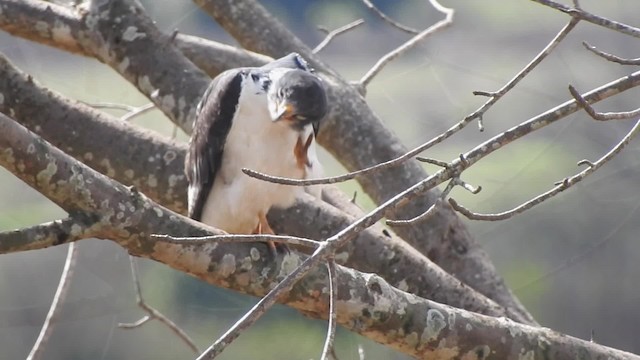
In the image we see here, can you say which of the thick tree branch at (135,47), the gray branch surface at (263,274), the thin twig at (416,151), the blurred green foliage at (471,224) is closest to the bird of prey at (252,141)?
the thick tree branch at (135,47)

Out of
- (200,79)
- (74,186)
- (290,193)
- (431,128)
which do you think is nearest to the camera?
(74,186)

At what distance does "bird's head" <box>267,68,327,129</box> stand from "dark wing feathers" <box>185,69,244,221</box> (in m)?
0.16

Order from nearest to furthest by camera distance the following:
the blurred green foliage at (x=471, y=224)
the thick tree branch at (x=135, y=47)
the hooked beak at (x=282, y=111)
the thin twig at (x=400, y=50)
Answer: the hooked beak at (x=282, y=111), the thick tree branch at (x=135, y=47), the thin twig at (x=400, y=50), the blurred green foliage at (x=471, y=224)

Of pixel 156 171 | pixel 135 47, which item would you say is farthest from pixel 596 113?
pixel 135 47

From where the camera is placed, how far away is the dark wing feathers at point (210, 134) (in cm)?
319

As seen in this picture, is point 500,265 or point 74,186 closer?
point 74,186

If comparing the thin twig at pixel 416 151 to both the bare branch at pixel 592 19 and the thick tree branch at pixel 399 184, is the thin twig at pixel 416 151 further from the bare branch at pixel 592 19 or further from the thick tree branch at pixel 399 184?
the thick tree branch at pixel 399 184

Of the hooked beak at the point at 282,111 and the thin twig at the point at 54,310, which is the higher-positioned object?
the hooked beak at the point at 282,111

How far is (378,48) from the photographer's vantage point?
5719mm

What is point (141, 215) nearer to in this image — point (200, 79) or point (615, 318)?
point (200, 79)

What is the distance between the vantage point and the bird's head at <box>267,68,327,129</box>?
301cm

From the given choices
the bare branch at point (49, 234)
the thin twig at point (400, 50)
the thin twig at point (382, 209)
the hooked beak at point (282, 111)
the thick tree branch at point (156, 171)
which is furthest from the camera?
the thin twig at point (400, 50)

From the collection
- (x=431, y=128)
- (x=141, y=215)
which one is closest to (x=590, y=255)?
(x=431, y=128)

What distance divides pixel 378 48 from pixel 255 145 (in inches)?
105
